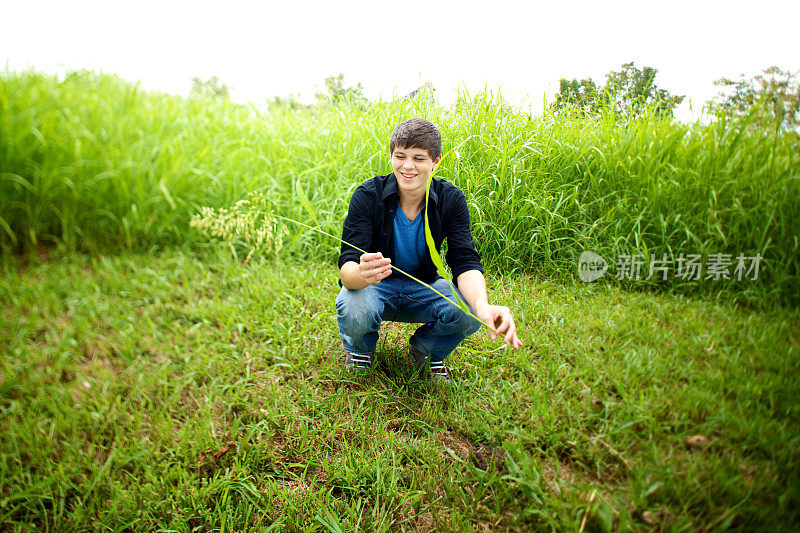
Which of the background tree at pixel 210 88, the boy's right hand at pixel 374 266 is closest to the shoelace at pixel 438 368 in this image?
the boy's right hand at pixel 374 266

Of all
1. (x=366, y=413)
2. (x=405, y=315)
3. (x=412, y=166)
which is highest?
(x=412, y=166)

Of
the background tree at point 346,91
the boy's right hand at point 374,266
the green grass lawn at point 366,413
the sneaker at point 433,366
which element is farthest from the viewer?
the background tree at point 346,91

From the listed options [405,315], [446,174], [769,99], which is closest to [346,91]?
[446,174]

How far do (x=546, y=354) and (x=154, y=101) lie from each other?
423cm

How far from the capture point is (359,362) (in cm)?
205

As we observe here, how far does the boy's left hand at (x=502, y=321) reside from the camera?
121 centimetres

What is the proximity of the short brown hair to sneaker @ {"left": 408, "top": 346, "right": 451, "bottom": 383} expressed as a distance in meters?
1.06

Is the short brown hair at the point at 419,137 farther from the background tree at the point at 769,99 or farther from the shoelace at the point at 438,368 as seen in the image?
the shoelace at the point at 438,368

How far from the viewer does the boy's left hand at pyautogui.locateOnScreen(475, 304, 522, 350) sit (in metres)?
1.21

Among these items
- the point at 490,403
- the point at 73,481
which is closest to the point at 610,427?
the point at 490,403

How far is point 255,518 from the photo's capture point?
1.40m

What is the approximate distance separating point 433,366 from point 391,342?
1.22ft

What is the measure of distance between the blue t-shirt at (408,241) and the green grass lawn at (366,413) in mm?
378

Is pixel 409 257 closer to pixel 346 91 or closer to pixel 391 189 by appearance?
pixel 391 189
